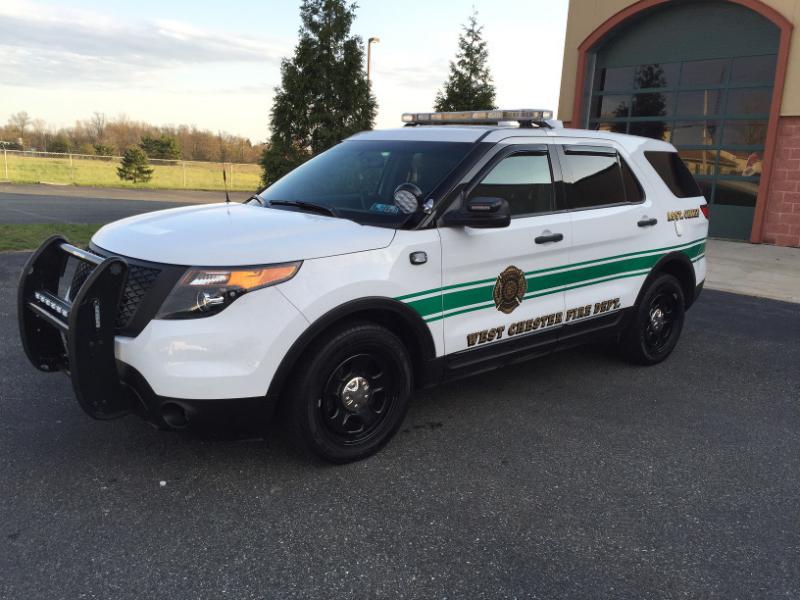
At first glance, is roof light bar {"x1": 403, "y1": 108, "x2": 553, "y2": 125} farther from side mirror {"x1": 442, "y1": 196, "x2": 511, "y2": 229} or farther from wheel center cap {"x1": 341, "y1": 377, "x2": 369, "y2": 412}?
wheel center cap {"x1": 341, "y1": 377, "x2": 369, "y2": 412}

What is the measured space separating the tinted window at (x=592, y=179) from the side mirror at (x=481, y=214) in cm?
→ 103

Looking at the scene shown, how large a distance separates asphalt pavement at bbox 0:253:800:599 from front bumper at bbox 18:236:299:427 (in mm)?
259

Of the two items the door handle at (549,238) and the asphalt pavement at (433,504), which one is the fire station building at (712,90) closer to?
the asphalt pavement at (433,504)

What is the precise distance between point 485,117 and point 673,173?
1.88 metres

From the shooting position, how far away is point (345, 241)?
3.30m

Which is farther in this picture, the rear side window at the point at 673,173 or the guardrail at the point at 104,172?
the guardrail at the point at 104,172

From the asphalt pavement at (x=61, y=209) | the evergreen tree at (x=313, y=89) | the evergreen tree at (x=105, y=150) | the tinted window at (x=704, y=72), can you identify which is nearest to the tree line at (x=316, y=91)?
the evergreen tree at (x=313, y=89)

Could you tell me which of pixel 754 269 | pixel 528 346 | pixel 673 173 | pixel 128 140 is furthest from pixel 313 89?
pixel 128 140

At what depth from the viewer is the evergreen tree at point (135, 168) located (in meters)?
35.9

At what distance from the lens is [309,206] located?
391cm

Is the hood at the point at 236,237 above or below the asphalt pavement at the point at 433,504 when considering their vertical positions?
above

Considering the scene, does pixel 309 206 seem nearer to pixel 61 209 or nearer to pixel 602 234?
pixel 602 234

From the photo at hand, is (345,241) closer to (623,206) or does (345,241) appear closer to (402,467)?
(402,467)

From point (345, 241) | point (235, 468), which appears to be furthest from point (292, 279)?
point (235, 468)
